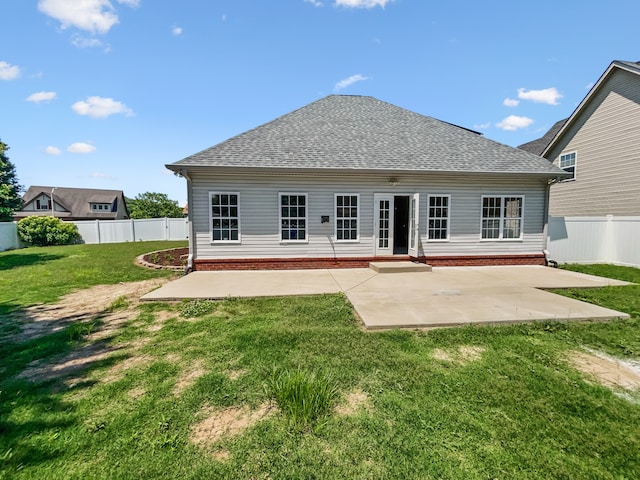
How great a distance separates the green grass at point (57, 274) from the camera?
6828 millimetres

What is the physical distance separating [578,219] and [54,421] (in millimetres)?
14846

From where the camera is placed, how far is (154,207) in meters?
45.2

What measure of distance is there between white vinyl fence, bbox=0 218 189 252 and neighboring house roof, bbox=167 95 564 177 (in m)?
10.2

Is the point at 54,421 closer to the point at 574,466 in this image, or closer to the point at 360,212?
the point at 574,466

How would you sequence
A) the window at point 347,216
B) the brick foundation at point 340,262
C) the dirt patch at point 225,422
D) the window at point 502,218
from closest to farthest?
the dirt patch at point 225,422 → the brick foundation at point 340,262 → the window at point 347,216 → the window at point 502,218

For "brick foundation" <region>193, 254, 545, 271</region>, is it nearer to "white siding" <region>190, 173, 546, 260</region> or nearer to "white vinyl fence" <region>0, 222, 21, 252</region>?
"white siding" <region>190, 173, 546, 260</region>

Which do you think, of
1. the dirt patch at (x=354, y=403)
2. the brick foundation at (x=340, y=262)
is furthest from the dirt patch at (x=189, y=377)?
the brick foundation at (x=340, y=262)

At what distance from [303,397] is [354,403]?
518 millimetres

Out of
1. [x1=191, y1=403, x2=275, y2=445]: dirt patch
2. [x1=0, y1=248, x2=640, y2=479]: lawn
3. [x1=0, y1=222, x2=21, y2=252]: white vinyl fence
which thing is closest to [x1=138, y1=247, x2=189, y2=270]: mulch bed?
[x1=0, y1=248, x2=640, y2=479]: lawn

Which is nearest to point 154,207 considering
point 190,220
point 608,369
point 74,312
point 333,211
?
point 190,220

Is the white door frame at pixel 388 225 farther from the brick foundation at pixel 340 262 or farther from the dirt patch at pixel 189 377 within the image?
the dirt patch at pixel 189 377

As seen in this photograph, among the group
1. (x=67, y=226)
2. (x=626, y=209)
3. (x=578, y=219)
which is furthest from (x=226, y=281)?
(x=67, y=226)

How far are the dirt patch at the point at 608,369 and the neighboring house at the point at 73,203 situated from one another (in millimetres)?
46479

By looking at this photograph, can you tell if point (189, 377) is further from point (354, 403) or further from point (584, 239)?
point (584, 239)
